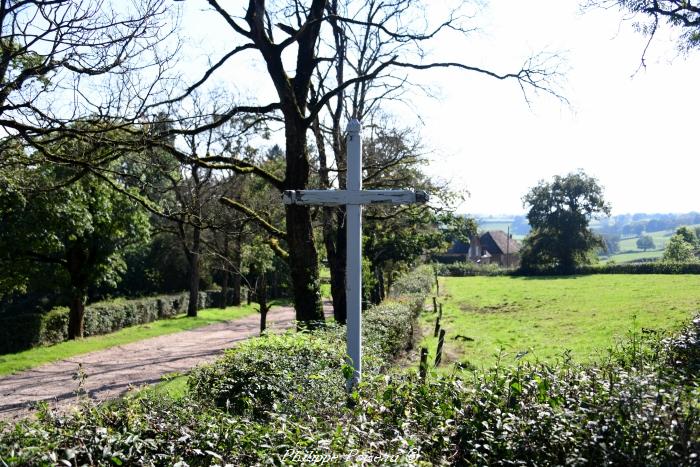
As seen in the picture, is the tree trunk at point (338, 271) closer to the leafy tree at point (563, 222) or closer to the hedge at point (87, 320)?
the hedge at point (87, 320)

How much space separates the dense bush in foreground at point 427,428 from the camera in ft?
9.59

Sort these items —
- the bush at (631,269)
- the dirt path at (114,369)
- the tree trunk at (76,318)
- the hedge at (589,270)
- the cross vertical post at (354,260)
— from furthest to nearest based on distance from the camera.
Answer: the hedge at (589,270), the bush at (631,269), the tree trunk at (76,318), the dirt path at (114,369), the cross vertical post at (354,260)

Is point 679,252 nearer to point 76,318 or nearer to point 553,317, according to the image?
point 553,317

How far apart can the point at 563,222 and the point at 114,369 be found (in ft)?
175

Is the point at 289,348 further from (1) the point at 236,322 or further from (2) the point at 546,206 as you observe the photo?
(2) the point at 546,206

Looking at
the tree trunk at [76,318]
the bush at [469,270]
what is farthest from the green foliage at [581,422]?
the bush at [469,270]

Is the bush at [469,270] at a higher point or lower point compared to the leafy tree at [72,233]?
lower

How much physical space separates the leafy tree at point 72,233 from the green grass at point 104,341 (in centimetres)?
152

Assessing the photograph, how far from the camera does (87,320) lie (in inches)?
976

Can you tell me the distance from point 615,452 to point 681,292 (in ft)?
103

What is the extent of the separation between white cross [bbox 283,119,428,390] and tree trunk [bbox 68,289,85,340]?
20.4 metres

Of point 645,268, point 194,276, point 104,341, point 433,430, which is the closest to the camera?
point 433,430

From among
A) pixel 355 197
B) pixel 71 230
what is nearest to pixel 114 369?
pixel 71 230

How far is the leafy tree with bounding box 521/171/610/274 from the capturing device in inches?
2366
